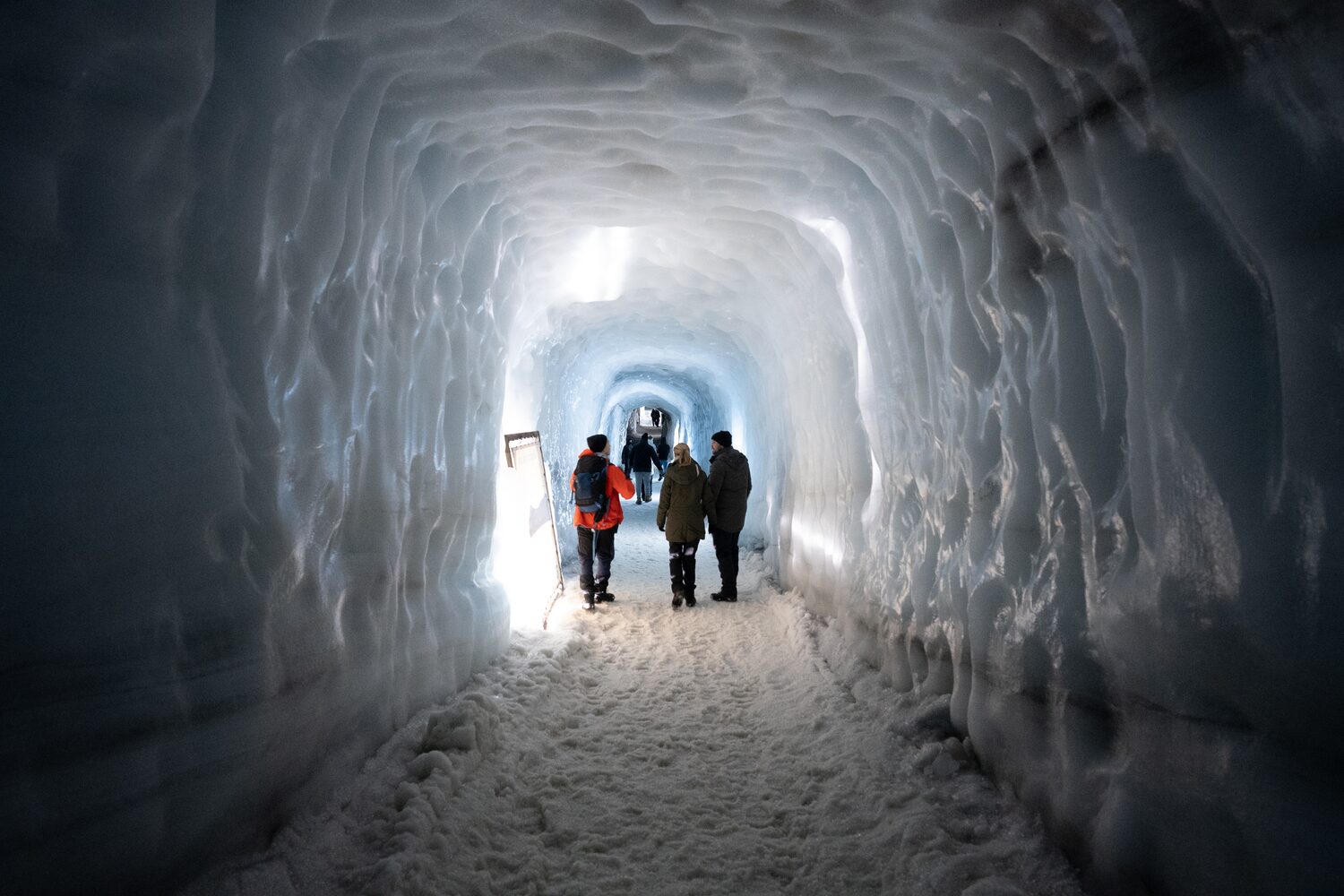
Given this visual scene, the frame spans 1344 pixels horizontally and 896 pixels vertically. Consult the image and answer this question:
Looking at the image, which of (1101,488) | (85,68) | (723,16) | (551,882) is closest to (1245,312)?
(1101,488)

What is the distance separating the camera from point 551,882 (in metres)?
2.74

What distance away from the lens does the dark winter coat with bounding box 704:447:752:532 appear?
24.9 ft

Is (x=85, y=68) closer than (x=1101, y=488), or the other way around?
(x=85, y=68)

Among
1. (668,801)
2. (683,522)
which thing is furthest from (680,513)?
(668,801)

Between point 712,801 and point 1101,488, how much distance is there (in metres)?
2.16

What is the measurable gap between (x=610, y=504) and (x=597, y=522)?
0.24 metres

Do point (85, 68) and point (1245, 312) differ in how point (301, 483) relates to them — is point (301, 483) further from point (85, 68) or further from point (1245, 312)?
point (1245, 312)

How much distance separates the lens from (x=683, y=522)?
7363 millimetres

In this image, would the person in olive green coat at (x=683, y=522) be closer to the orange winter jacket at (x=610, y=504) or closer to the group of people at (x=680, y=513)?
the group of people at (x=680, y=513)

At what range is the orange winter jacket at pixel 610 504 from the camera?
724 centimetres

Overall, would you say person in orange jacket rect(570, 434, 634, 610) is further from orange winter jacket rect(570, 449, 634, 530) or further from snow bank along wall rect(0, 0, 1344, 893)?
snow bank along wall rect(0, 0, 1344, 893)

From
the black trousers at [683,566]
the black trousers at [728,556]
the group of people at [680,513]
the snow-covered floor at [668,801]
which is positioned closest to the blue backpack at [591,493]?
the group of people at [680,513]

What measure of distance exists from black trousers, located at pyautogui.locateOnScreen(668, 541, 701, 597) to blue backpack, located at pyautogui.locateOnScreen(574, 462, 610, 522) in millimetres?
833

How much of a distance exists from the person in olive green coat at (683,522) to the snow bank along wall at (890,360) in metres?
3.09
